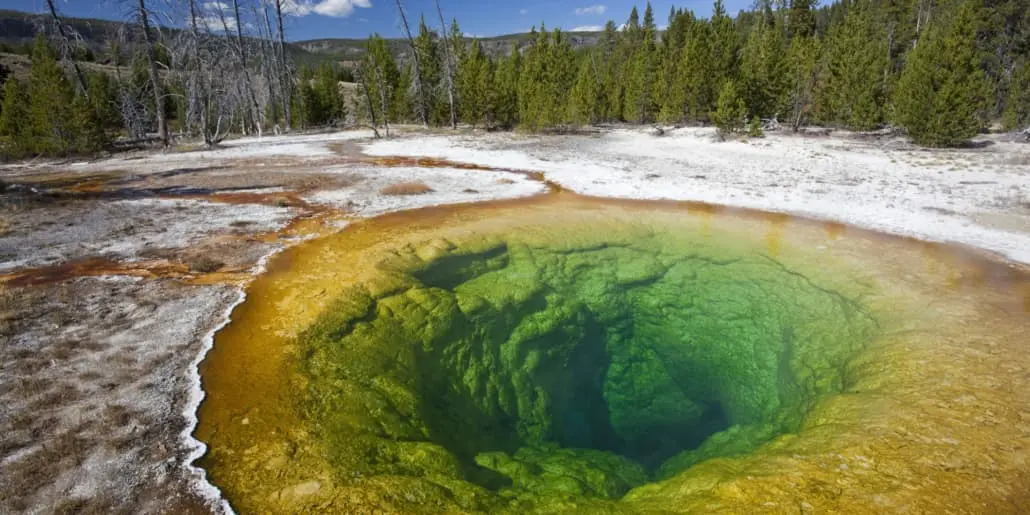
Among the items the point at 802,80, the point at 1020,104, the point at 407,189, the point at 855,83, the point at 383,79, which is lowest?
the point at 407,189

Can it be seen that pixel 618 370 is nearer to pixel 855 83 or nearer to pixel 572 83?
pixel 855 83

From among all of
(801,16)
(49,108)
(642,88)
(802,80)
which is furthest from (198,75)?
(801,16)

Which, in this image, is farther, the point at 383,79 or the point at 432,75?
the point at 432,75

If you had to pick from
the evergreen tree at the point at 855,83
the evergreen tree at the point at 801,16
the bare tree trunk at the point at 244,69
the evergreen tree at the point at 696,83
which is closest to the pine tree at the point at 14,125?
the bare tree trunk at the point at 244,69

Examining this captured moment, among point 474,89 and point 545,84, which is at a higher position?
point 545,84

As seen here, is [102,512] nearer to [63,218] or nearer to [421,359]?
[421,359]

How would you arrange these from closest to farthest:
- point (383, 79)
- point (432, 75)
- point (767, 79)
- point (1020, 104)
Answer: point (1020, 104), point (767, 79), point (383, 79), point (432, 75)

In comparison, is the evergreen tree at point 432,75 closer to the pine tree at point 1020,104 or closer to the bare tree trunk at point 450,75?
the bare tree trunk at point 450,75
